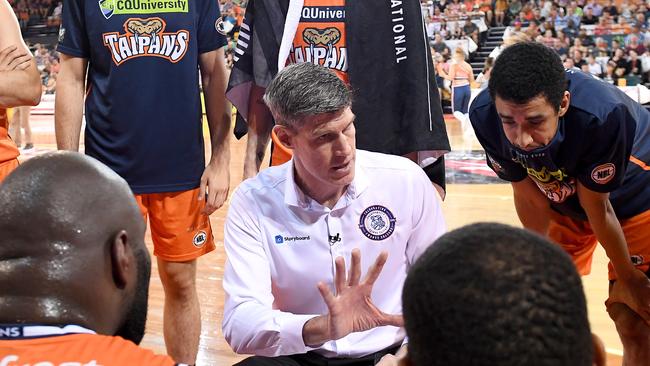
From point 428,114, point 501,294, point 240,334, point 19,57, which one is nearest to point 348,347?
point 240,334

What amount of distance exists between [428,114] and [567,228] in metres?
0.89

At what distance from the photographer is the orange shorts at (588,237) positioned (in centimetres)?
338

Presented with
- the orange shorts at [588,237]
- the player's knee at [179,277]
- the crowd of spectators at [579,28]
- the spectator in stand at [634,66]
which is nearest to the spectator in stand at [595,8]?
the crowd of spectators at [579,28]

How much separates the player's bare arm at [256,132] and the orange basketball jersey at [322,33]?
1.19ft

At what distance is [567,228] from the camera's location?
142 inches

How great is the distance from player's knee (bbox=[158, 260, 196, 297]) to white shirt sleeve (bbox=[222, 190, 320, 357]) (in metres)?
0.95

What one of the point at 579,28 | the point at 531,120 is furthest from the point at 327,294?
the point at 579,28

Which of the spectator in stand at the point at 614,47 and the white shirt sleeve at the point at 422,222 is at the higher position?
the white shirt sleeve at the point at 422,222

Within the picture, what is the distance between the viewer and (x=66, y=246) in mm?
1399

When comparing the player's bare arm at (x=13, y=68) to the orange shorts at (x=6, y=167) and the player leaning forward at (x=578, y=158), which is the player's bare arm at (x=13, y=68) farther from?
the player leaning forward at (x=578, y=158)

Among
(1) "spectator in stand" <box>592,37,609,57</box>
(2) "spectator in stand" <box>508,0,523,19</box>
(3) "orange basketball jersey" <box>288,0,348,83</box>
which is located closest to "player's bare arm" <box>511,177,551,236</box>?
(3) "orange basketball jersey" <box>288,0,348,83</box>

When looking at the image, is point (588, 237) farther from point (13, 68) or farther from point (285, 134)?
point (13, 68)

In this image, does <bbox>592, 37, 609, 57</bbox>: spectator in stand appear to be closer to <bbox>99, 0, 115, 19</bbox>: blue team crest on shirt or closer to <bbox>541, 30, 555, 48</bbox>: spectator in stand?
<bbox>541, 30, 555, 48</bbox>: spectator in stand

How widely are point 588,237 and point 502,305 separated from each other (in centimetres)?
278
